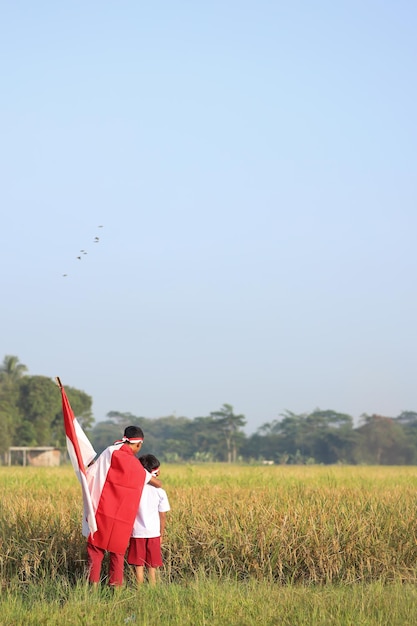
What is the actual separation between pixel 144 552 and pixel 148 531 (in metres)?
0.22

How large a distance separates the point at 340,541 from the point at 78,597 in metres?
3.83

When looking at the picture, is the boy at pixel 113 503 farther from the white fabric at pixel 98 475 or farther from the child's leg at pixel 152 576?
the child's leg at pixel 152 576

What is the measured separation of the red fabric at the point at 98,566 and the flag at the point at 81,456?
188mm

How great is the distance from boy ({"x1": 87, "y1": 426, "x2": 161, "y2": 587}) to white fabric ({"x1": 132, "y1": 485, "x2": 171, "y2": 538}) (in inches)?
12.1

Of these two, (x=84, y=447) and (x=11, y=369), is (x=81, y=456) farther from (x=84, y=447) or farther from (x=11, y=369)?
(x=11, y=369)

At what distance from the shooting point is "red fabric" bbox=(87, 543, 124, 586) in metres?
8.02

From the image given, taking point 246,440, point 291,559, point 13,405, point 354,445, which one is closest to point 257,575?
point 291,559

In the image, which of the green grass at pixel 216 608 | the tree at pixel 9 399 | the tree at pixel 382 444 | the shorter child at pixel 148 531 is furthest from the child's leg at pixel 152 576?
the tree at pixel 382 444

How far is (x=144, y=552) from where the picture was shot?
8578mm

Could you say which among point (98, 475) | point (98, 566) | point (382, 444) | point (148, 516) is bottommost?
point (98, 566)

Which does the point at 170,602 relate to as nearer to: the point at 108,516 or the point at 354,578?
the point at 108,516

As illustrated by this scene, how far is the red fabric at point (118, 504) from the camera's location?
26.3ft

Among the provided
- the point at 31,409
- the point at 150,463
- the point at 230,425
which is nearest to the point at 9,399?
the point at 31,409

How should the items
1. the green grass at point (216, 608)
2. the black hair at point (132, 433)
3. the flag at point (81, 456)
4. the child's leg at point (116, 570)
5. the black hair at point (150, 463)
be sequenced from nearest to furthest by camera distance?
the green grass at point (216, 608) → the flag at point (81, 456) → the child's leg at point (116, 570) → the black hair at point (132, 433) → the black hair at point (150, 463)
